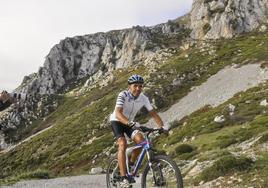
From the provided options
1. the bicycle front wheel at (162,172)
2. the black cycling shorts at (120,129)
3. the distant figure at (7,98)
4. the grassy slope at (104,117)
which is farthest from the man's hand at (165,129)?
the grassy slope at (104,117)

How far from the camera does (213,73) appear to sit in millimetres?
109125

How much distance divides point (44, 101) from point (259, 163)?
17031 centimetres

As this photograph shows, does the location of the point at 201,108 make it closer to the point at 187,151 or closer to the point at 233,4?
the point at 187,151

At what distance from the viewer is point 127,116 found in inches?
518

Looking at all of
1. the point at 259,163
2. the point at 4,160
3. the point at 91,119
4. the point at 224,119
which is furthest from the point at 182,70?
the point at 259,163

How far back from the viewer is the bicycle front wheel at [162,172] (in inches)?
459

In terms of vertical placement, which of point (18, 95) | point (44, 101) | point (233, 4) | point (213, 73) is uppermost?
point (233, 4)

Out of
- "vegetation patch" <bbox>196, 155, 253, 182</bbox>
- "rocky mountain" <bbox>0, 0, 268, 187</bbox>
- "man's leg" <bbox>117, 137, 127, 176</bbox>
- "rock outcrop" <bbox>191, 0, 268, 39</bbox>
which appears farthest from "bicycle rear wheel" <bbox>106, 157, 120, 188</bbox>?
"rock outcrop" <bbox>191, 0, 268, 39</bbox>

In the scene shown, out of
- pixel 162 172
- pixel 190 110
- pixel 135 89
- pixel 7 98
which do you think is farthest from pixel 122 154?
pixel 190 110

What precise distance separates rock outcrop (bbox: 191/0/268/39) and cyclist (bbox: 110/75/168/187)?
485 feet

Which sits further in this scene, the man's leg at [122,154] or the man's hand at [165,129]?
the man's leg at [122,154]

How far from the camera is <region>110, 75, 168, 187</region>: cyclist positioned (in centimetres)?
1279

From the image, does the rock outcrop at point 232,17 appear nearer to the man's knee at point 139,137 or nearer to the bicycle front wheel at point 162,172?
the man's knee at point 139,137

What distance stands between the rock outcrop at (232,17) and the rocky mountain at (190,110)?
0.34 m
